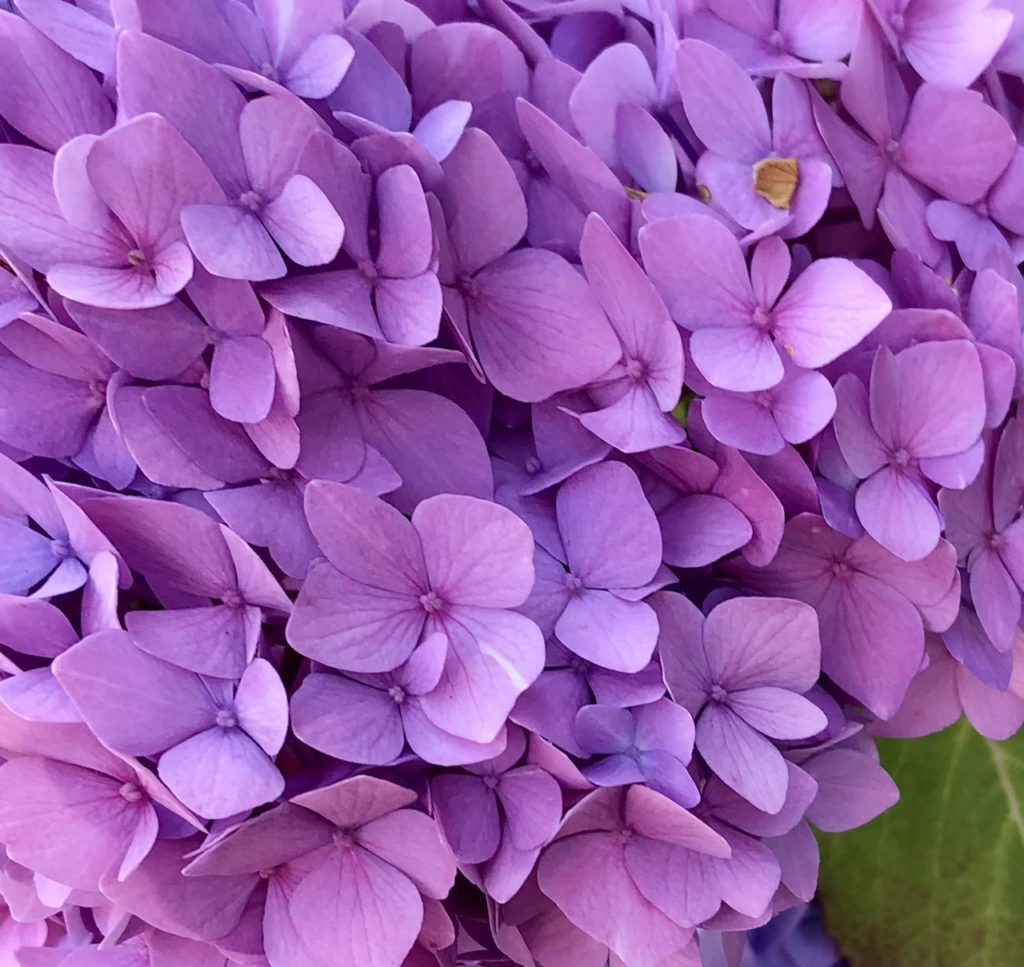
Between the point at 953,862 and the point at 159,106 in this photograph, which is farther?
the point at 953,862

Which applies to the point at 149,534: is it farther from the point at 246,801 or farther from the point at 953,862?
the point at 953,862

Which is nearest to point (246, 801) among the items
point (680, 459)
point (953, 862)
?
point (680, 459)

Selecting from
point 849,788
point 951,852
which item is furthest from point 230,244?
point 951,852

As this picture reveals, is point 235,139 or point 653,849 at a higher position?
point 235,139

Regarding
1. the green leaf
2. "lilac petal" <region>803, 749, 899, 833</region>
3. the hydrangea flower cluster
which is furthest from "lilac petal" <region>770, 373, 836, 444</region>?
the green leaf

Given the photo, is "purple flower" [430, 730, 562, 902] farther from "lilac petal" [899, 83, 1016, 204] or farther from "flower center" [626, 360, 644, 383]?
"lilac petal" [899, 83, 1016, 204]

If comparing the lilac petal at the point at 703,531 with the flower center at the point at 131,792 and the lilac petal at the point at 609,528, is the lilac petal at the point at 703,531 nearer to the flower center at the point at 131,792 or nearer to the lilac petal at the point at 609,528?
the lilac petal at the point at 609,528

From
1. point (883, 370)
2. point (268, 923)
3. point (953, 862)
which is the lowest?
point (953, 862)
